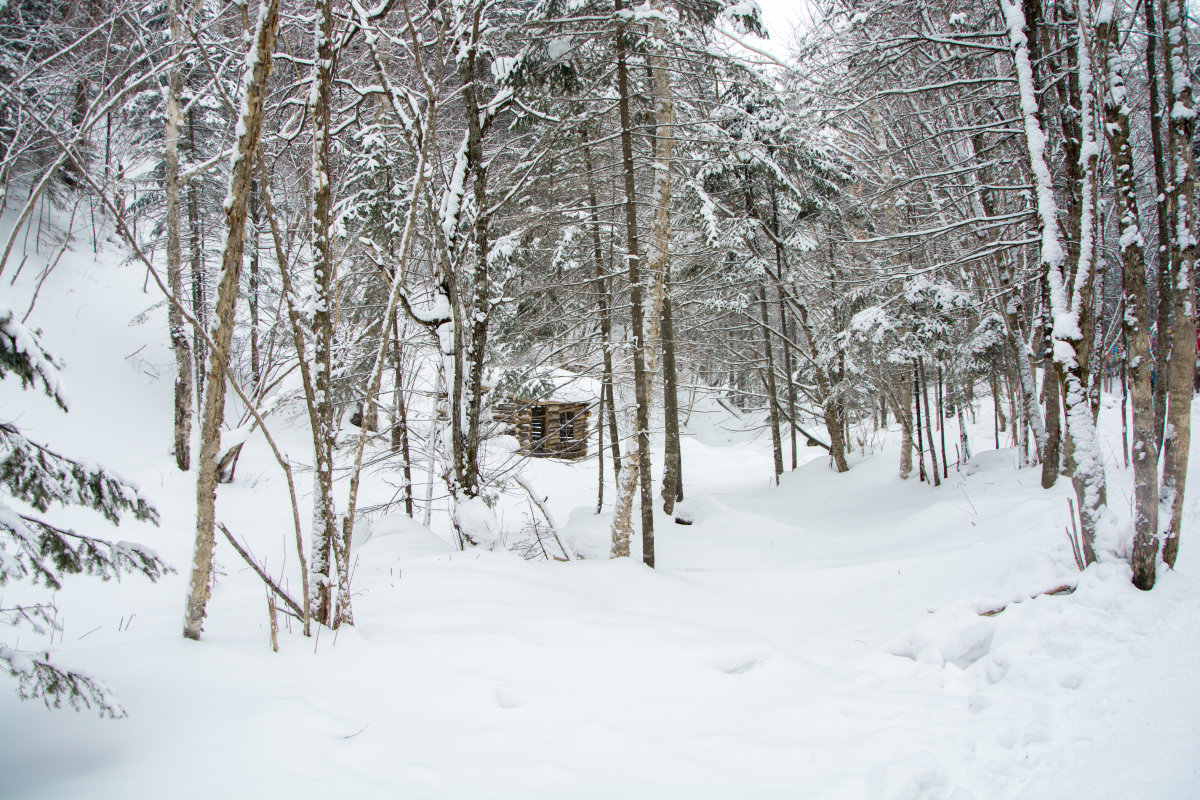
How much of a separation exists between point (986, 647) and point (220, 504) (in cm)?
1091

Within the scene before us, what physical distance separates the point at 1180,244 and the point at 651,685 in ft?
15.4

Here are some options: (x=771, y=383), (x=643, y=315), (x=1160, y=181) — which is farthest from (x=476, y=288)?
(x=771, y=383)

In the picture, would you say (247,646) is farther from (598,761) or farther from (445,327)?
(445,327)

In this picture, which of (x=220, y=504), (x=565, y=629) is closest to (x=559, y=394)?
(x=220, y=504)

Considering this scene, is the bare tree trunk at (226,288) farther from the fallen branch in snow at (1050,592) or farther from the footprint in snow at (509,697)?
the fallen branch in snow at (1050,592)

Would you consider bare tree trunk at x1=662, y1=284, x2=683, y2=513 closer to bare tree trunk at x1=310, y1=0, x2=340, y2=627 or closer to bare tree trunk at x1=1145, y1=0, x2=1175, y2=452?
bare tree trunk at x1=1145, y1=0, x2=1175, y2=452

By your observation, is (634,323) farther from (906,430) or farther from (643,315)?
(906,430)

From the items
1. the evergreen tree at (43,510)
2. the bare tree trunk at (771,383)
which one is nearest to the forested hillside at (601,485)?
the evergreen tree at (43,510)

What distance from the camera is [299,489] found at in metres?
12.4

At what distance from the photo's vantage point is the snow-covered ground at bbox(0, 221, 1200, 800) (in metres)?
2.06

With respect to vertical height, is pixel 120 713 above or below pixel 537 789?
above

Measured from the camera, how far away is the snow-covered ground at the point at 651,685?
81.2 inches

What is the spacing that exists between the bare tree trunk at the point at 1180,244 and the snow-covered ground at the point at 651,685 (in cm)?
69

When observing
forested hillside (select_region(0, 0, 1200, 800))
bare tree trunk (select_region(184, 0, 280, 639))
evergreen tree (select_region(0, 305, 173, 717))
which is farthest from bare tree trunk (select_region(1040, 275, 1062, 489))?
evergreen tree (select_region(0, 305, 173, 717))
